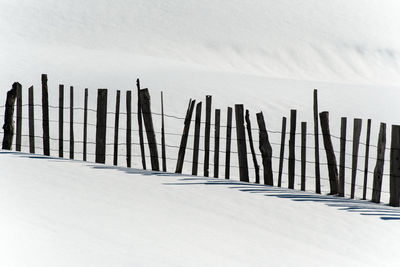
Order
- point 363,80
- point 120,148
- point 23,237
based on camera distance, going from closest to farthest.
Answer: point 23,237, point 120,148, point 363,80

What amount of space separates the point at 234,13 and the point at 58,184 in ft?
73.6

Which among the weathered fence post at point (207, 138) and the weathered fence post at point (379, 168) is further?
the weathered fence post at point (207, 138)

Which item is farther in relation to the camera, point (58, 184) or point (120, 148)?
point (120, 148)

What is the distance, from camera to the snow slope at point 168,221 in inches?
213

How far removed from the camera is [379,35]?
29.4m

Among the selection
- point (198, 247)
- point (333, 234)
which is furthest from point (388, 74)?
point (198, 247)

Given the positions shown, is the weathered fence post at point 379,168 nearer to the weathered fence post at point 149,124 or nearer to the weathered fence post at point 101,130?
the weathered fence post at point 149,124

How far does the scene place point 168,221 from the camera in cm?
664

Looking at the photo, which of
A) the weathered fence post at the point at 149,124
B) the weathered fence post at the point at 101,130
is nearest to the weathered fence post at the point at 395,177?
the weathered fence post at the point at 149,124

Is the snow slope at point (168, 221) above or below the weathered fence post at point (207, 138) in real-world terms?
below

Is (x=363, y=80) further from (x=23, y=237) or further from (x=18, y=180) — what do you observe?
(x=23, y=237)

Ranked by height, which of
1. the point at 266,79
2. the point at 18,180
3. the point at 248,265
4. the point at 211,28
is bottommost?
the point at 248,265

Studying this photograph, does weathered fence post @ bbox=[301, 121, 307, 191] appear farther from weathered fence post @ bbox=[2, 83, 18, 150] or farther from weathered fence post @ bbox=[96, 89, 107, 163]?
weathered fence post @ bbox=[2, 83, 18, 150]

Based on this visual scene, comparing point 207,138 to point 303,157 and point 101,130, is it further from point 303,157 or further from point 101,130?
point 101,130
